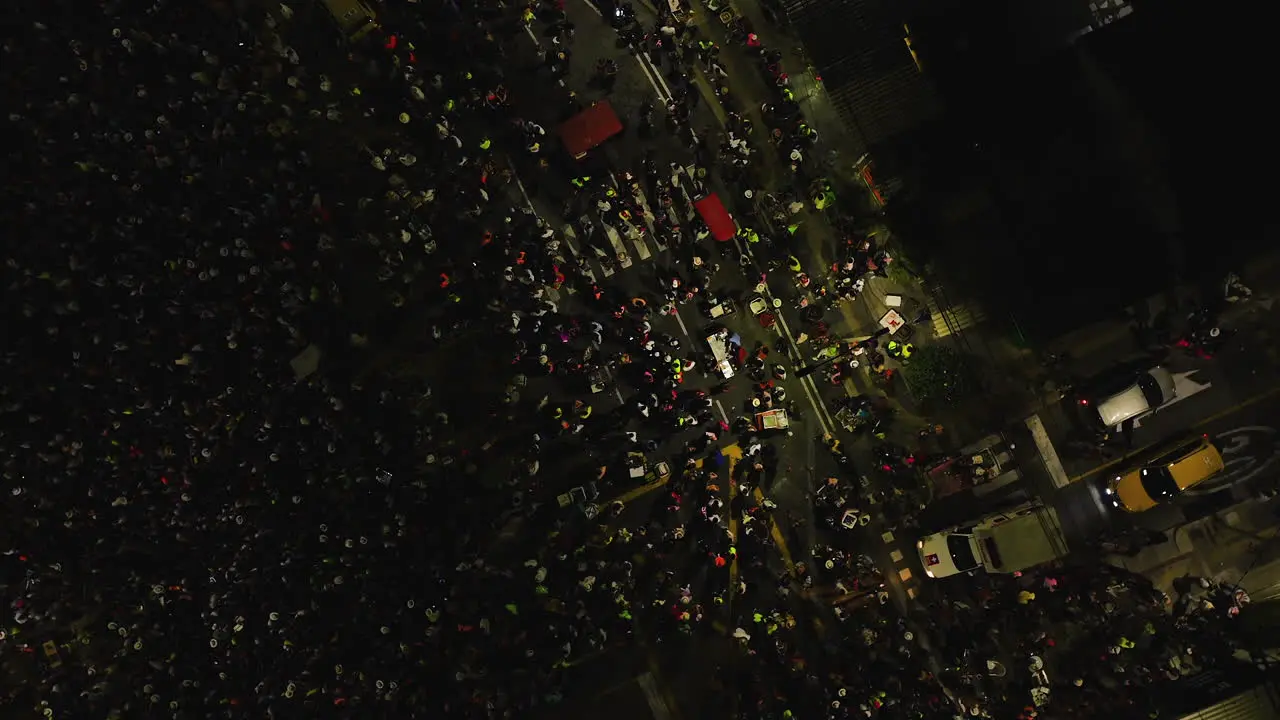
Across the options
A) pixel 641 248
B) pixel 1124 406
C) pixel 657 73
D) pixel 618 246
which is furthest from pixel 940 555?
pixel 657 73

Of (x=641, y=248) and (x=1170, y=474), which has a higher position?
(x=641, y=248)

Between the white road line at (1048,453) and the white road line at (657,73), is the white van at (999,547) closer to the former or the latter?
the white road line at (1048,453)

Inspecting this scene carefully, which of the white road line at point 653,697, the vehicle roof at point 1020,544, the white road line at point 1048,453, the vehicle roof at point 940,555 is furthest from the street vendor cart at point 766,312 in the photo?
the white road line at point 653,697

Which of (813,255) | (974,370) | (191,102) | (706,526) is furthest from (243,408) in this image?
(974,370)

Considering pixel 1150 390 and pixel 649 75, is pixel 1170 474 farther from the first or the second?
pixel 649 75

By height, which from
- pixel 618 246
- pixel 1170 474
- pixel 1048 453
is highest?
pixel 618 246

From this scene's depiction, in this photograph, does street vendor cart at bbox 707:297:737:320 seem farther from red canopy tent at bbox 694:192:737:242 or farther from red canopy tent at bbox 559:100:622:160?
red canopy tent at bbox 559:100:622:160
